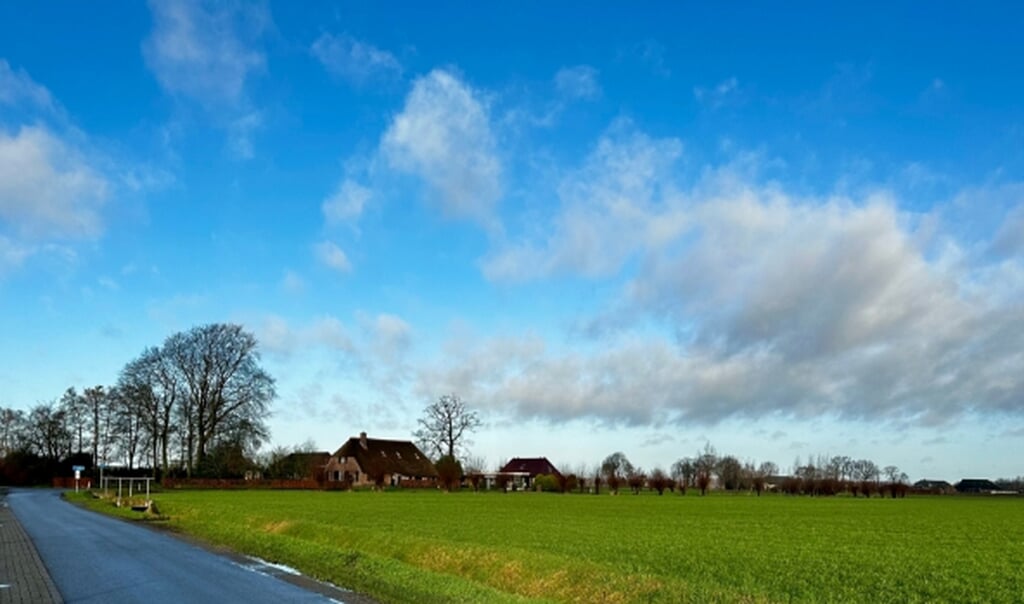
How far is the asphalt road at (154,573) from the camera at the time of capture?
48.1 feet

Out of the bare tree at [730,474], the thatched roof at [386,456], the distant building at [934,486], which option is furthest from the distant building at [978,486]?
the thatched roof at [386,456]

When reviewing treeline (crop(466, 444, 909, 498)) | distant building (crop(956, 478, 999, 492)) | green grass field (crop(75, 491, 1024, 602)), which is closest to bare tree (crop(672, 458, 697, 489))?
treeline (crop(466, 444, 909, 498))

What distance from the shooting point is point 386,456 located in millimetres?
131500

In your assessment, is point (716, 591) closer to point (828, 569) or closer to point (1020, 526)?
point (828, 569)

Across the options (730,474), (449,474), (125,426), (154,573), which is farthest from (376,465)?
(154,573)

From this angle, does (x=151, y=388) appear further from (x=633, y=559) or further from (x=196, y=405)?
(x=633, y=559)

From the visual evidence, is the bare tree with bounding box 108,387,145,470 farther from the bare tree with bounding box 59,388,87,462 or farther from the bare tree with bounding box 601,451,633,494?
the bare tree with bounding box 601,451,633,494

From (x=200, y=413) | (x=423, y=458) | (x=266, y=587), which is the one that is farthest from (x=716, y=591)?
(x=423, y=458)

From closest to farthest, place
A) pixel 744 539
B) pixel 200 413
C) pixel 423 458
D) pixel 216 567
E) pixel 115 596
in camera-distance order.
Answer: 1. pixel 115 596
2. pixel 216 567
3. pixel 744 539
4. pixel 200 413
5. pixel 423 458

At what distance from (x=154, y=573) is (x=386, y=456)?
380 feet

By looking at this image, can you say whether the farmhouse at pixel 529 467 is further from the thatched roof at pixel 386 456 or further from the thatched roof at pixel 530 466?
the thatched roof at pixel 386 456

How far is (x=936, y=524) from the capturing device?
158 feet

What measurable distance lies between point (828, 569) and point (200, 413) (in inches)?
3016

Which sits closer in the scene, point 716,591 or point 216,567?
point 716,591
